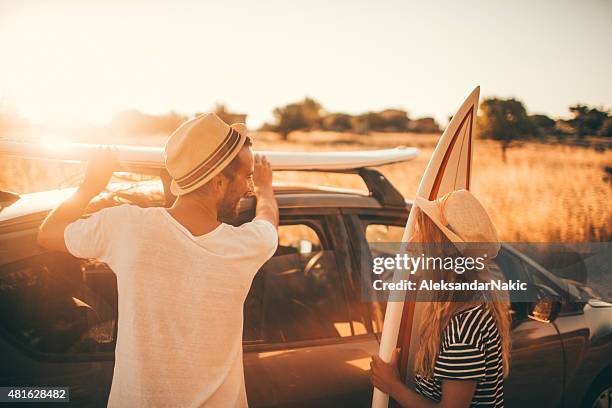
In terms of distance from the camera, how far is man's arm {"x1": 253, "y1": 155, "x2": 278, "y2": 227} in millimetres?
1994

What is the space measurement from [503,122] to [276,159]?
846 inches

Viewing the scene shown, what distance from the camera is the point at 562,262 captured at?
7.76 meters

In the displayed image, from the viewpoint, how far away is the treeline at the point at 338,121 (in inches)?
2144

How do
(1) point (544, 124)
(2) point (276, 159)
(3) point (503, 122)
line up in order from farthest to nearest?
(1) point (544, 124)
(3) point (503, 122)
(2) point (276, 159)

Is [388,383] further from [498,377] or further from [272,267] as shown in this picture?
[272,267]

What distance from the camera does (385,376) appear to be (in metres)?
2.01

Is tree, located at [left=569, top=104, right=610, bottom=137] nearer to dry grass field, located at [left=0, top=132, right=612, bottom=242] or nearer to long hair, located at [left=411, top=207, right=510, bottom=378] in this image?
dry grass field, located at [left=0, top=132, right=612, bottom=242]

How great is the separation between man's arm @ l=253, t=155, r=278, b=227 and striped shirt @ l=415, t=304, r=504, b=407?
72 cm

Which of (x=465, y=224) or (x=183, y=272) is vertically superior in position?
(x=465, y=224)

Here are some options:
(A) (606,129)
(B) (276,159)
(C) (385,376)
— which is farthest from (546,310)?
(A) (606,129)

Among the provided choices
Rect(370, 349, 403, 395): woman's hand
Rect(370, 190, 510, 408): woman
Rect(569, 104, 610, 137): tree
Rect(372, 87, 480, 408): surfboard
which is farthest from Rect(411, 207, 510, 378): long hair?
Rect(569, 104, 610, 137): tree

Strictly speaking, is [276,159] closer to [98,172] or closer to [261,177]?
[261,177]

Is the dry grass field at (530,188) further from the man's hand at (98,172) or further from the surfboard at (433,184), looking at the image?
the surfboard at (433,184)

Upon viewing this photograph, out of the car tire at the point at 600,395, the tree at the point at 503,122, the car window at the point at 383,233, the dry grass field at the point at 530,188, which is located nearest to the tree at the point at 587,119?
the tree at the point at 503,122
